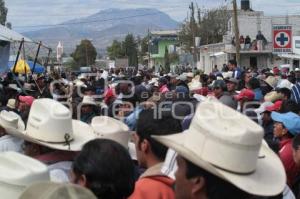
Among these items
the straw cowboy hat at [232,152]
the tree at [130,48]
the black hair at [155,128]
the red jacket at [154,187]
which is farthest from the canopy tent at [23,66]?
the tree at [130,48]

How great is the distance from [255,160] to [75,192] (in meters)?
0.87

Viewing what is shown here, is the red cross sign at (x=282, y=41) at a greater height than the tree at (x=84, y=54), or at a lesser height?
greater

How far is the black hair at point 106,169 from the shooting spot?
302cm

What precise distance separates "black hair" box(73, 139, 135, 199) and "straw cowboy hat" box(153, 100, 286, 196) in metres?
0.36

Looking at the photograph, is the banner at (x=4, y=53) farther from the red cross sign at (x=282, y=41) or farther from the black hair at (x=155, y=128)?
the black hair at (x=155, y=128)

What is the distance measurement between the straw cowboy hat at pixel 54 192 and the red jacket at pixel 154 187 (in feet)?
2.99

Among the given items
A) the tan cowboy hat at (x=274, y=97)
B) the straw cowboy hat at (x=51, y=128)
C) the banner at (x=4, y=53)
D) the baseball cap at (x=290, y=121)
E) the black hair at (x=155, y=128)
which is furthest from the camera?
the banner at (x=4, y=53)

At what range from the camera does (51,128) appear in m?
4.16

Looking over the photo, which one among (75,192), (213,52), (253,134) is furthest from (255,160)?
(213,52)

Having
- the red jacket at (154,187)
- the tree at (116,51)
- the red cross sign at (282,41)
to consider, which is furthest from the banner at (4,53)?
the tree at (116,51)

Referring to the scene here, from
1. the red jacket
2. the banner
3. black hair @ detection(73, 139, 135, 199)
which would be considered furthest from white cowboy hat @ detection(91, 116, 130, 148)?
the banner

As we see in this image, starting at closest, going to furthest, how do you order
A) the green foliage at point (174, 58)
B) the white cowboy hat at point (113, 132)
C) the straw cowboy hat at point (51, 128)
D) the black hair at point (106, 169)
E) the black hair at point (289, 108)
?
the black hair at point (106, 169) → the straw cowboy hat at point (51, 128) → the white cowboy hat at point (113, 132) → the black hair at point (289, 108) → the green foliage at point (174, 58)

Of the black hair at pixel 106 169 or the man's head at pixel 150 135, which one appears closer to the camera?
the black hair at pixel 106 169

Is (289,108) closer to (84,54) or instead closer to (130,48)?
(84,54)
